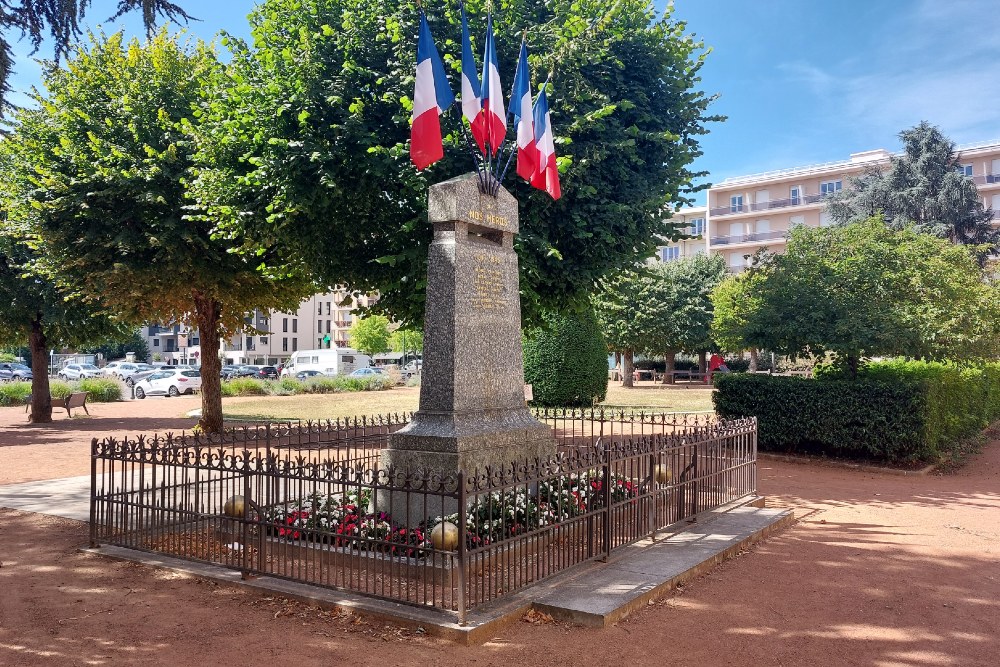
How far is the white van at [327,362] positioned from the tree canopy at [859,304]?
4536 centimetres

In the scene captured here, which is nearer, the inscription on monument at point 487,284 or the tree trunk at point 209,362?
the inscription on monument at point 487,284

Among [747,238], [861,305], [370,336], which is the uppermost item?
[747,238]

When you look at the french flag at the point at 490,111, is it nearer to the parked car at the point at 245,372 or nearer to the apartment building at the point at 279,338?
the parked car at the point at 245,372

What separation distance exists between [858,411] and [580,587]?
10.9m

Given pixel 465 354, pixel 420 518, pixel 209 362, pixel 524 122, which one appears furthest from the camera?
pixel 209 362

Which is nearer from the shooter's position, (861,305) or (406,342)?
(861,305)

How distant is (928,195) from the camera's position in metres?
43.4

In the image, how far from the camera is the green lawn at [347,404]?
27.2 metres

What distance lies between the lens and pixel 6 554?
25.5ft

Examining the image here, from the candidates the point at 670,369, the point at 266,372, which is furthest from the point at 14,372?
the point at 670,369

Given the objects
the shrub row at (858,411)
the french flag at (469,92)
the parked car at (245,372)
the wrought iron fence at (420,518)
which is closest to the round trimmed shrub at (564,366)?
the shrub row at (858,411)

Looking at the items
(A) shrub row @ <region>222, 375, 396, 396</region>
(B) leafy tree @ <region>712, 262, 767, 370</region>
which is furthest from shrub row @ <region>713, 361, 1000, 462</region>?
(A) shrub row @ <region>222, 375, 396, 396</region>

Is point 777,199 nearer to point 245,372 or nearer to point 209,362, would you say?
point 245,372

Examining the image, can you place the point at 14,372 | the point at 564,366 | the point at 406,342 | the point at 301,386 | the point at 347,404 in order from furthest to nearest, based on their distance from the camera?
the point at 406,342 < the point at 14,372 < the point at 301,386 < the point at 347,404 < the point at 564,366
